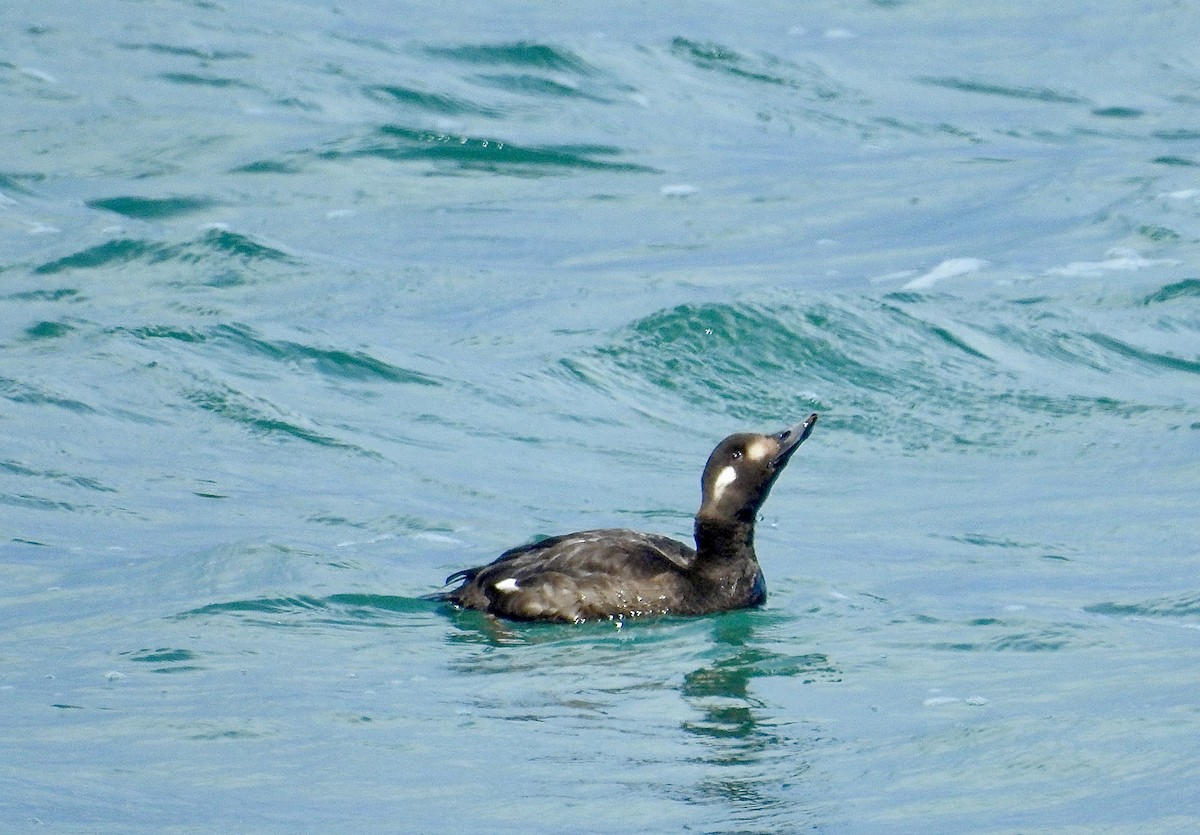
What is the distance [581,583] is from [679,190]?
10.0 m

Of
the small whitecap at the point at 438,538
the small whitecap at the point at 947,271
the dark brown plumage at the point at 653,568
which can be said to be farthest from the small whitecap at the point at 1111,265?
the dark brown plumage at the point at 653,568

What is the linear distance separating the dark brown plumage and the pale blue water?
15cm

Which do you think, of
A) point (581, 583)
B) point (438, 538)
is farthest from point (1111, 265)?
point (581, 583)

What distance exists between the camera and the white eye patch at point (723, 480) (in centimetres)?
925

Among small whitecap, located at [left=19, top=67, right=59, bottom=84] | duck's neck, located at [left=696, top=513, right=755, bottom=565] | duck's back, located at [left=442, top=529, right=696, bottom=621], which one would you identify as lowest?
duck's back, located at [left=442, top=529, right=696, bottom=621]

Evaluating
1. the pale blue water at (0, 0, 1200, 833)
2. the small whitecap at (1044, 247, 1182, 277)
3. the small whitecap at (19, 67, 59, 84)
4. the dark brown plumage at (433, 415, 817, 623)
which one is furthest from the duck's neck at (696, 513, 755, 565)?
the small whitecap at (19, 67, 59, 84)

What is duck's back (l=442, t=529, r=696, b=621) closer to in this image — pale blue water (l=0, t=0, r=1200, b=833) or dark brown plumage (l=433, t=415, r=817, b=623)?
dark brown plumage (l=433, t=415, r=817, b=623)

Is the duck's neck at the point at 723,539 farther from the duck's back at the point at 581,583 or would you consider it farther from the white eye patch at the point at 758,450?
the white eye patch at the point at 758,450

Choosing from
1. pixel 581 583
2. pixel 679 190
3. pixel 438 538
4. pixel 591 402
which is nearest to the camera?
pixel 581 583

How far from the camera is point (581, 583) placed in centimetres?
909

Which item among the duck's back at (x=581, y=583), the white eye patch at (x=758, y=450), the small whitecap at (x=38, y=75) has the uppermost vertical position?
the white eye patch at (x=758, y=450)

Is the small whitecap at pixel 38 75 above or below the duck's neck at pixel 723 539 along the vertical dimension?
above

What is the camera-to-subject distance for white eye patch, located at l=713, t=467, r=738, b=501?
9250 mm

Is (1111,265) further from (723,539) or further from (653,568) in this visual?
(653,568)
